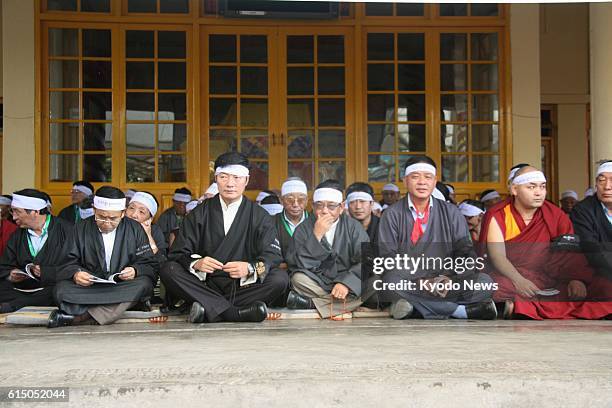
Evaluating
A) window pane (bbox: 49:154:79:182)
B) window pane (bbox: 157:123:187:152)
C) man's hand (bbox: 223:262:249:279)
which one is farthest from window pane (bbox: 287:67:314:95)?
man's hand (bbox: 223:262:249:279)

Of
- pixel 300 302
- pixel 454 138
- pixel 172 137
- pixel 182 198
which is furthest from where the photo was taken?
pixel 454 138

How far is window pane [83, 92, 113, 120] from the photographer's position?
776 centimetres

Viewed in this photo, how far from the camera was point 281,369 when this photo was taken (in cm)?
316

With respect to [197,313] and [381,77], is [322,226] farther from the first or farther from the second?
[381,77]

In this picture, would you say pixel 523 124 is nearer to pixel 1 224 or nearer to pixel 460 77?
pixel 460 77

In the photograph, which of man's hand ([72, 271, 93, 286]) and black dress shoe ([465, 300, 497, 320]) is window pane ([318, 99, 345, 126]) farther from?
man's hand ([72, 271, 93, 286])

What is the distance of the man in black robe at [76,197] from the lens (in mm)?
7090

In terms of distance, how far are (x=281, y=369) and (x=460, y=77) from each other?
221 inches

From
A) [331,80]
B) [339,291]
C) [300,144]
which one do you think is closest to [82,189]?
[300,144]

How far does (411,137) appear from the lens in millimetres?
8039

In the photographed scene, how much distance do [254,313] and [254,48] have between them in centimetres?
384

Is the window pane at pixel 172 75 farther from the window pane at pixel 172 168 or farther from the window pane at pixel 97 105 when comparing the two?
the window pane at pixel 172 168

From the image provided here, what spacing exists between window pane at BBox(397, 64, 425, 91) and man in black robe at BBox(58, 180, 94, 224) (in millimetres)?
3474

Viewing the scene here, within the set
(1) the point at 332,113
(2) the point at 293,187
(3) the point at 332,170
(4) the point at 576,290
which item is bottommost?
(4) the point at 576,290
